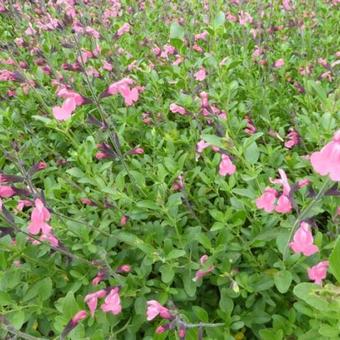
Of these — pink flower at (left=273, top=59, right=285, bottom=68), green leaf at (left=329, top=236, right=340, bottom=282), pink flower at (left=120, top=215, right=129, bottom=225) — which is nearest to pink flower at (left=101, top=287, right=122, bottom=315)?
pink flower at (left=120, top=215, right=129, bottom=225)

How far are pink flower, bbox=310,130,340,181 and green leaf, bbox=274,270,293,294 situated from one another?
32.1 inches

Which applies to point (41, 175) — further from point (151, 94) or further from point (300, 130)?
point (300, 130)

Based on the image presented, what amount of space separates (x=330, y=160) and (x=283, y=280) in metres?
0.87

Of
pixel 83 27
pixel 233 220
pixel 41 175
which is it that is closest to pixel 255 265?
pixel 233 220

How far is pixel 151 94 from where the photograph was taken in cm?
336

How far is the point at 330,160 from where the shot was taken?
111 centimetres

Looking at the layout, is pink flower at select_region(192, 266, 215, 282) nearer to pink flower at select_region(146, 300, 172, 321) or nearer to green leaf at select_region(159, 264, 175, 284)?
green leaf at select_region(159, 264, 175, 284)

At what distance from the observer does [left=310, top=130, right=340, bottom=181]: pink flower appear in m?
1.10

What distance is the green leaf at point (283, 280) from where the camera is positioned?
5.85ft

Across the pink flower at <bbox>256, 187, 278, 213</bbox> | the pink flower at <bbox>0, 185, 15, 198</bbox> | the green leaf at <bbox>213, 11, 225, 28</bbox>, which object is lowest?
the pink flower at <bbox>0, 185, 15, 198</bbox>

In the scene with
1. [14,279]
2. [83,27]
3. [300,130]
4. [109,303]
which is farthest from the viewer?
[83,27]

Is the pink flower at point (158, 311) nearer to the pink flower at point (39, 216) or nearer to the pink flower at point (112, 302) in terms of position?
the pink flower at point (112, 302)

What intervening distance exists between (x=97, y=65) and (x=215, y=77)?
1.14m

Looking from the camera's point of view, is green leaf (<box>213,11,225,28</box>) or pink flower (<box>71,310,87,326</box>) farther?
green leaf (<box>213,11,225,28</box>)
